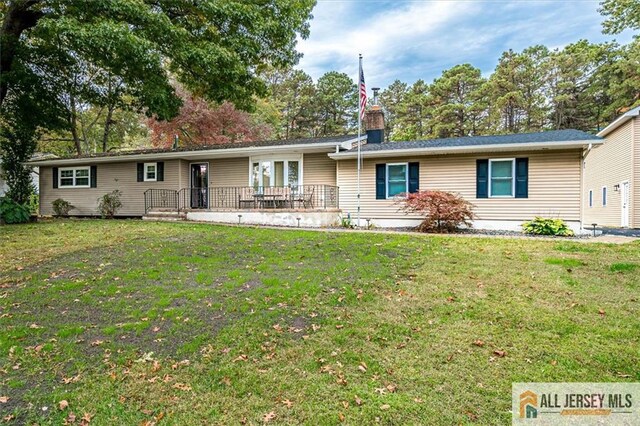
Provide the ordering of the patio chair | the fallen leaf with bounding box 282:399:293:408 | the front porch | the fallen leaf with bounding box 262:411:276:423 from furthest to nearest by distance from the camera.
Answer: the patio chair < the front porch < the fallen leaf with bounding box 282:399:293:408 < the fallen leaf with bounding box 262:411:276:423

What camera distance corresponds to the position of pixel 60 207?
16.3m

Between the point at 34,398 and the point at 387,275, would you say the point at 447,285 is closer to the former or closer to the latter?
the point at 387,275

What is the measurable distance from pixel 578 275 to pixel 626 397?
11.0 ft

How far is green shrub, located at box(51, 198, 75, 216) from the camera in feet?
53.3

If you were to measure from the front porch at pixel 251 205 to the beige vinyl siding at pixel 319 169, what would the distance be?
1.24 ft

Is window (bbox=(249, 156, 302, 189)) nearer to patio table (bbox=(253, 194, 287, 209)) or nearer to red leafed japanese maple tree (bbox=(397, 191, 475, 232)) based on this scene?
patio table (bbox=(253, 194, 287, 209))

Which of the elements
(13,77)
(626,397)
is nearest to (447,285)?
(626,397)

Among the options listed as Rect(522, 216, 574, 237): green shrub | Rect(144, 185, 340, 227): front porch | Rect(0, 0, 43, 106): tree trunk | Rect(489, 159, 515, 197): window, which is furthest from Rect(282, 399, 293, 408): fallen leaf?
Rect(0, 0, 43, 106): tree trunk

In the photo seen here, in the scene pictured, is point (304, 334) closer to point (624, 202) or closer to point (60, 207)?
point (624, 202)

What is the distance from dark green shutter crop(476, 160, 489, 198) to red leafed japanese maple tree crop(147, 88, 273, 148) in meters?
16.4

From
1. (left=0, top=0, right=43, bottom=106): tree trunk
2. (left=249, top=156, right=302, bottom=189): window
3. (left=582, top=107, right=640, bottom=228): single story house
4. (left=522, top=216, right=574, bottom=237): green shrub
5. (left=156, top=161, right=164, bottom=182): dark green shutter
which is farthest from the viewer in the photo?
(left=156, top=161, right=164, bottom=182): dark green shutter

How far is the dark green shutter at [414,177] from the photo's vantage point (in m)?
12.5

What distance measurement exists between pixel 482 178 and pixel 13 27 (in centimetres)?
1568

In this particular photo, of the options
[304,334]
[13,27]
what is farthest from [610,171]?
[13,27]
